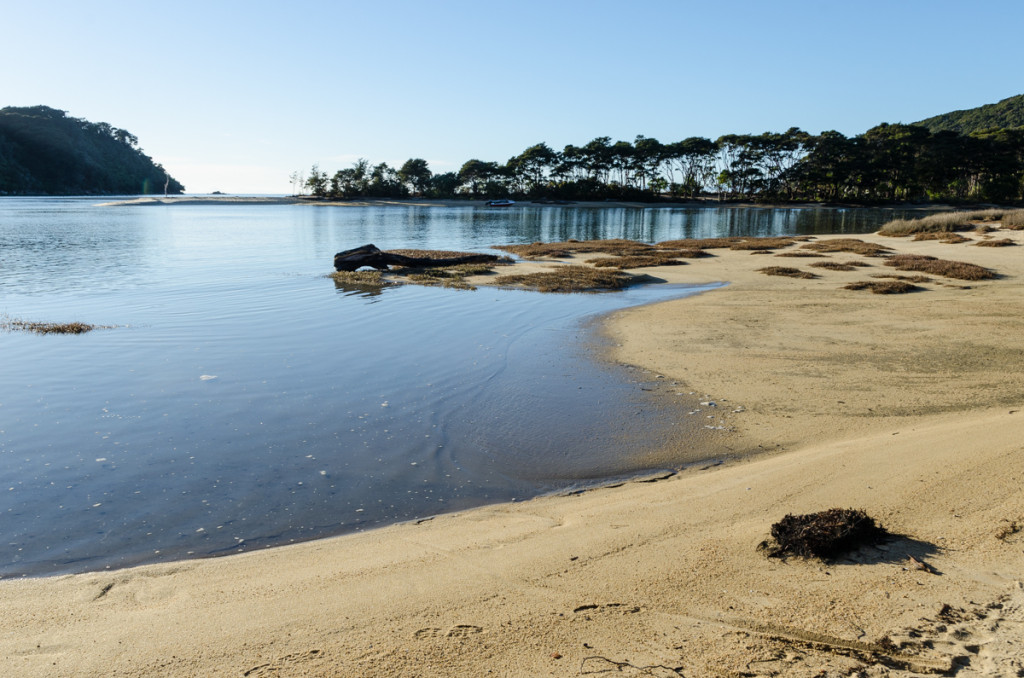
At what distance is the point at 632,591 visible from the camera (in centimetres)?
411

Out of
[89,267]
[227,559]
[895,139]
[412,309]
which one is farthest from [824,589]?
[895,139]

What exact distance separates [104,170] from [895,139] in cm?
21616

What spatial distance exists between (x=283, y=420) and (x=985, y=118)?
680 ft

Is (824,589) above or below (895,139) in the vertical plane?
below

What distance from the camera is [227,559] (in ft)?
17.1

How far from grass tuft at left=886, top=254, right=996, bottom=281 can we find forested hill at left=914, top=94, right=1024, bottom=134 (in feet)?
501

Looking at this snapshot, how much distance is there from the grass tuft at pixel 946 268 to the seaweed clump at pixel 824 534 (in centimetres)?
1990

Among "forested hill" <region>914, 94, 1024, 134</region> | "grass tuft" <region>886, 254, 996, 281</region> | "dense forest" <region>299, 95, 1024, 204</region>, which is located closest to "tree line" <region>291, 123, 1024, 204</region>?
"dense forest" <region>299, 95, 1024, 204</region>

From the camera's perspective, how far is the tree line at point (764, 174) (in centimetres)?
9462

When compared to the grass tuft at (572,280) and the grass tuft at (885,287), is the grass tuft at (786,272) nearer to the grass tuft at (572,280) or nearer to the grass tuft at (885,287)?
the grass tuft at (885,287)

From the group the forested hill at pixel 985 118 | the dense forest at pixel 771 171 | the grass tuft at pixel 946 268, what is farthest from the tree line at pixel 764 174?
the grass tuft at pixel 946 268

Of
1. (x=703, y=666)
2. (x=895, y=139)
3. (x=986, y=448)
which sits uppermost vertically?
(x=895, y=139)

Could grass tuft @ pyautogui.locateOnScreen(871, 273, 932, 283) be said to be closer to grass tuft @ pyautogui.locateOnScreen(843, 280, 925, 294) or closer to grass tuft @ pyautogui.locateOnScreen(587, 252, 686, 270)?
grass tuft @ pyautogui.locateOnScreen(843, 280, 925, 294)

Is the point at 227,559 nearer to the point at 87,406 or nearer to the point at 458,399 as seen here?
the point at 458,399
